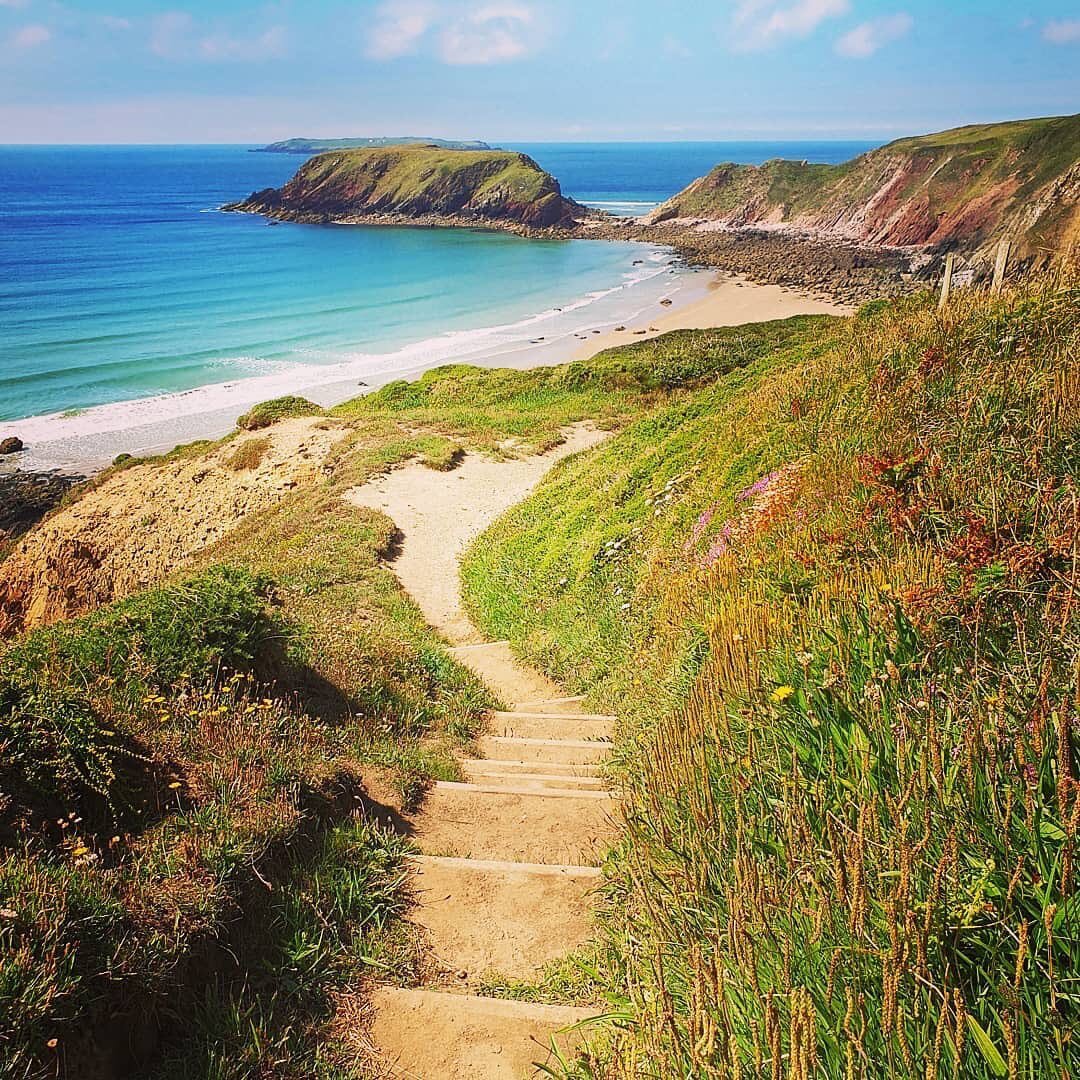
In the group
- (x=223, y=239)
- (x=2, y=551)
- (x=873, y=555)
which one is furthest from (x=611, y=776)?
(x=223, y=239)

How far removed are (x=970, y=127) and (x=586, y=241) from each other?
1734 inches

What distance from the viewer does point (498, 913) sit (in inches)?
166

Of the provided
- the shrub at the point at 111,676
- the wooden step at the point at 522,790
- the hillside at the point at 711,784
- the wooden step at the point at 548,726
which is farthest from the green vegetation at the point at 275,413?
the wooden step at the point at 522,790

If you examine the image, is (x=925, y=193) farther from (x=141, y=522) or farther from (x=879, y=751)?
(x=879, y=751)

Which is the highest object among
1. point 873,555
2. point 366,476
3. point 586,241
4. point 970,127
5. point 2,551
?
point 970,127

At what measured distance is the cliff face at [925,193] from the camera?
6209cm

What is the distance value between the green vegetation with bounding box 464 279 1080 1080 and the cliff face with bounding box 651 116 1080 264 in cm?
4434

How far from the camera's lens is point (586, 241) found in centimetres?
9712

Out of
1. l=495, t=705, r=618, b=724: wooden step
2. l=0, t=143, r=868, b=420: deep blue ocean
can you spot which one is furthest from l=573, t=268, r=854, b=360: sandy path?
A: l=495, t=705, r=618, b=724: wooden step

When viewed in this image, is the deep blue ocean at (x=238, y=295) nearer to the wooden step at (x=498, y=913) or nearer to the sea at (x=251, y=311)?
the sea at (x=251, y=311)

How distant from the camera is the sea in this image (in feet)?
119

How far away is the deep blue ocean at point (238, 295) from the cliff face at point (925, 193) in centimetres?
2145

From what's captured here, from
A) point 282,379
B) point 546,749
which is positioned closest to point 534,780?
point 546,749

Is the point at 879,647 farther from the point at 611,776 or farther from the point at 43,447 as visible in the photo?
the point at 43,447
